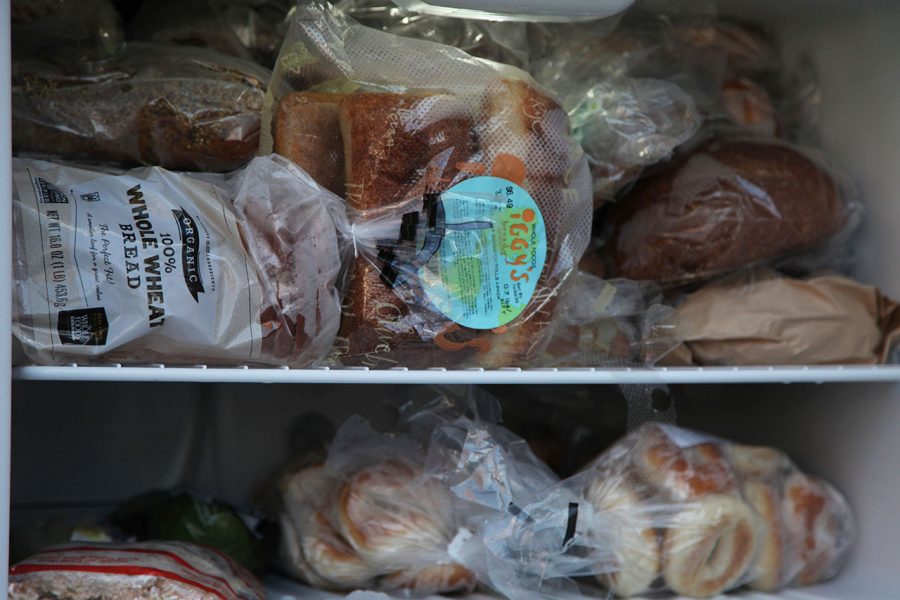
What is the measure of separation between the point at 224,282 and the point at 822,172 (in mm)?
840

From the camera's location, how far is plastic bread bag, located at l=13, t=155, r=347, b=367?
878 mm

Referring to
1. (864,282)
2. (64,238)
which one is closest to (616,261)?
(864,282)

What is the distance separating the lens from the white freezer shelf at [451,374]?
88 centimetres

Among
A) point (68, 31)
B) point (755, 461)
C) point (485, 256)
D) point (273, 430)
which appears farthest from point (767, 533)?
point (68, 31)

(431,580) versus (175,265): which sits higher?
(175,265)

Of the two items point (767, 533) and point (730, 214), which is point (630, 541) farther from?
point (730, 214)

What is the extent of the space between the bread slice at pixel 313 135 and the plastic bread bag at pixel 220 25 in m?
0.20

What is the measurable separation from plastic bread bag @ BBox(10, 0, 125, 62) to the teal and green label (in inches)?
18.9

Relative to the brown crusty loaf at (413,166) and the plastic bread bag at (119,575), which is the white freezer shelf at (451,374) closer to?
the brown crusty loaf at (413,166)

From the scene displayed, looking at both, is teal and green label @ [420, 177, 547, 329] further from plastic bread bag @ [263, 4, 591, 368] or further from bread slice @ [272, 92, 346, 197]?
bread slice @ [272, 92, 346, 197]

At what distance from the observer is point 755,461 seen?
1246 mm

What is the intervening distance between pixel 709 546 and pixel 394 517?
1.33 ft

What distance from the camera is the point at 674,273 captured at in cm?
123

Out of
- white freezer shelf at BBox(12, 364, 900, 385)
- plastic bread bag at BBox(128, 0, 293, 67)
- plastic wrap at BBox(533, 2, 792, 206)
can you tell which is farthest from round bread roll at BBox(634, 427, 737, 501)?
plastic bread bag at BBox(128, 0, 293, 67)
